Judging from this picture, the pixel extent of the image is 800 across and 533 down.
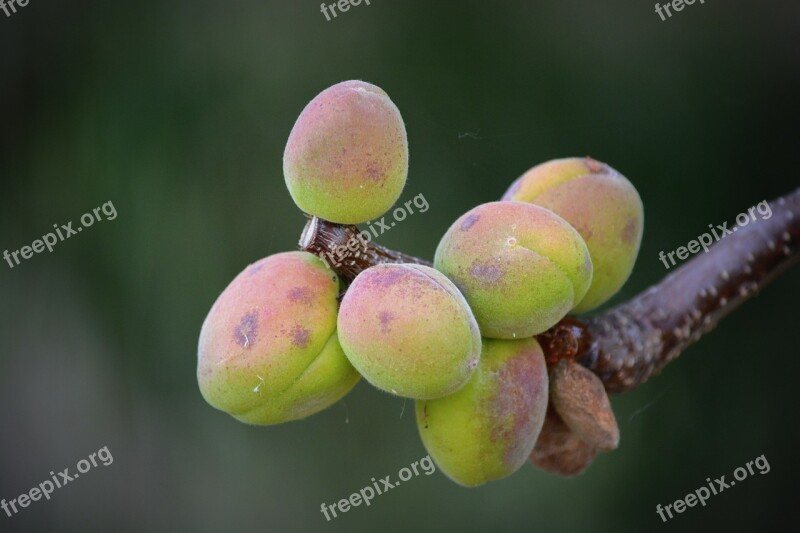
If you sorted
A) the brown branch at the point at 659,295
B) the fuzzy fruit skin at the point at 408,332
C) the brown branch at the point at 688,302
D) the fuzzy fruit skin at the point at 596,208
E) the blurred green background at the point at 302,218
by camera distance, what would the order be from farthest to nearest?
the blurred green background at the point at 302,218, the brown branch at the point at 688,302, the fuzzy fruit skin at the point at 596,208, the brown branch at the point at 659,295, the fuzzy fruit skin at the point at 408,332

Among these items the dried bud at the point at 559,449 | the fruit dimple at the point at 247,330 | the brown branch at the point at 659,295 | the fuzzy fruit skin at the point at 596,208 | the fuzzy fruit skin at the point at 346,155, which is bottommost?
the dried bud at the point at 559,449

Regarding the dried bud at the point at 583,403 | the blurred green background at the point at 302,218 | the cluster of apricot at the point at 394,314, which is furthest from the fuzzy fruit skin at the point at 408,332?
the blurred green background at the point at 302,218

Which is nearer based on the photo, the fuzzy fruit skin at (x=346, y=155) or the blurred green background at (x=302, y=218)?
the fuzzy fruit skin at (x=346, y=155)

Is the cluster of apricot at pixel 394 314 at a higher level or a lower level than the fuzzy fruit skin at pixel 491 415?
higher

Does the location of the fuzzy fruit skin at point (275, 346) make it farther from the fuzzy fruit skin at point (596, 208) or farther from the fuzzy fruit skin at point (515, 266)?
the fuzzy fruit skin at point (596, 208)

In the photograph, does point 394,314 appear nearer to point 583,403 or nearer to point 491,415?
point 491,415

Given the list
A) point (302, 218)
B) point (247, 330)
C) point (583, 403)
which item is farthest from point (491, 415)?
point (302, 218)

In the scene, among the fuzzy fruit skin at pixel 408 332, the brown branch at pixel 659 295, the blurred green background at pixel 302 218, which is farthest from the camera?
the blurred green background at pixel 302 218
